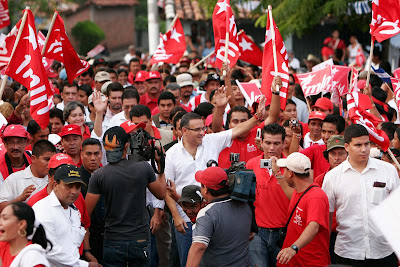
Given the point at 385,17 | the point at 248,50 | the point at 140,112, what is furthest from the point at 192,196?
the point at 248,50

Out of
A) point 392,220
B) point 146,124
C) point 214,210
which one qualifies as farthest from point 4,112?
point 392,220

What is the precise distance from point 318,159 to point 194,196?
6.62 ft

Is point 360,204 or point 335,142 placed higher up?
point 335,142

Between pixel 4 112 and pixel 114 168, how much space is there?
3.22m

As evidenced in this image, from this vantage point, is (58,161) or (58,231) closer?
(58,231)

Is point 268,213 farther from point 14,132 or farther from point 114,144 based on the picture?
point 14,132

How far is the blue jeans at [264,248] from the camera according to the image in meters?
7.88

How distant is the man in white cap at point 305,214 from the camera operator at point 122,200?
1421 millimetres

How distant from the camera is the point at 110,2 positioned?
48500mm

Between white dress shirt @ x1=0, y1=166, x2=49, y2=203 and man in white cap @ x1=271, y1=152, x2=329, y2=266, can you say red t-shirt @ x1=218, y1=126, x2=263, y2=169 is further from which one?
white dress shirt @ x1=0, y1=166, x2=49, y2=203

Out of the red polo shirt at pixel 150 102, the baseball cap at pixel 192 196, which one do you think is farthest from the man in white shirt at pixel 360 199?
the red polo shirt at pixel 150 102

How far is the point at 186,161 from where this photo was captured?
27.6 ft

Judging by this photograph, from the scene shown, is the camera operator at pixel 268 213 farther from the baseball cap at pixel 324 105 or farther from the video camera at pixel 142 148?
the baseball cap at pixel 324 105

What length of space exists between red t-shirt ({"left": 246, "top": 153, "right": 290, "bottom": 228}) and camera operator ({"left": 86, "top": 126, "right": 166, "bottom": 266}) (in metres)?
1.23
